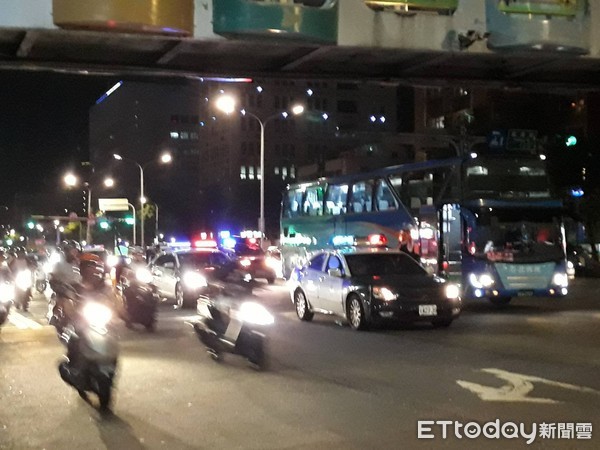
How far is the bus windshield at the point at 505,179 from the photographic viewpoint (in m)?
22.3

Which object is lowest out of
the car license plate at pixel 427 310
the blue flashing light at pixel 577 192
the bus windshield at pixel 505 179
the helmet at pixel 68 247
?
the car license plate at pixel 427 310

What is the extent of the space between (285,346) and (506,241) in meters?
9.01

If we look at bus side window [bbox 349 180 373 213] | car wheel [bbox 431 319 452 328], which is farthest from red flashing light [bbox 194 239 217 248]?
car wheel [bbox 431 319 452 328]

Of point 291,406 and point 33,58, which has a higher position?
point 33,58

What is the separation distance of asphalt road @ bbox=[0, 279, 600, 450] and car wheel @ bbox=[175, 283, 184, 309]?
5.81 m

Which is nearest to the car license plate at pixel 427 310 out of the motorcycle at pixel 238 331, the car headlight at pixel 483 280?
the motorcycle at pixel 238 331

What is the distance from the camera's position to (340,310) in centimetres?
1784

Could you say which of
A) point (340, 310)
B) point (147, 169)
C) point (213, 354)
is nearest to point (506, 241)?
point (340, 310)

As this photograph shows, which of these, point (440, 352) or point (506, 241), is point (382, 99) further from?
point (440, 352)

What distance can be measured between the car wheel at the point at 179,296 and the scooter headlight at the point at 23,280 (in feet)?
12.2

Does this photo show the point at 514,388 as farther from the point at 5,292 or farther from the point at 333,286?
the point at 5,292

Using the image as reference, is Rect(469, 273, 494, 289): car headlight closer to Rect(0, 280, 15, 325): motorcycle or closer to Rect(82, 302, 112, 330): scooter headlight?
Rect(0, 280, 15, 325): motorcycle

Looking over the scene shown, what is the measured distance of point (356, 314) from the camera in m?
17.2

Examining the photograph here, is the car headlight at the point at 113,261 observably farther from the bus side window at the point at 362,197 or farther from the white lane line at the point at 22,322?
the bus side window at the point at 362,197
